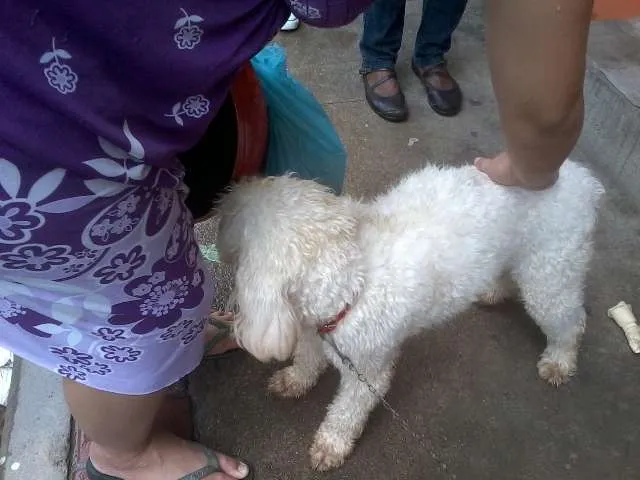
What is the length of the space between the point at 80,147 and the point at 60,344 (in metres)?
0.48

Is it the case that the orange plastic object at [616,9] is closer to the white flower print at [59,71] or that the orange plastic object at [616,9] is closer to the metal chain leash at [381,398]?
the metal chain leash at [381,398]

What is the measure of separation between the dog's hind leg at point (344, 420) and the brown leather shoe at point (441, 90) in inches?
62.1

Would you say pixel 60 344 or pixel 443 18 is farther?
pixel 443 18

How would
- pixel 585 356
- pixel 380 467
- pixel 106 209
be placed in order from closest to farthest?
pixel 106 209 → pixel 380 467 → pixel 585 356

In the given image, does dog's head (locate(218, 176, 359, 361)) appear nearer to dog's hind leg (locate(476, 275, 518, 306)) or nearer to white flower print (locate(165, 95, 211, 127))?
white flower print (locate(165, 95, 211, 127))

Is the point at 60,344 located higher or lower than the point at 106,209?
lower

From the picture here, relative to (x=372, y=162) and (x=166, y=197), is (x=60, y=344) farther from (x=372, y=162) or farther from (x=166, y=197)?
(x=372, y=162)

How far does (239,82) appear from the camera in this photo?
116 centimetres

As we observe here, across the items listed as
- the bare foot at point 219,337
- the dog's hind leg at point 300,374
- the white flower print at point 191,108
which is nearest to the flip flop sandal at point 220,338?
the bare foot at point 219,337

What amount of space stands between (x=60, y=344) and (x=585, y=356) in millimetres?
1716

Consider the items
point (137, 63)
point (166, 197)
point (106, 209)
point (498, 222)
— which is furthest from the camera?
point (498, 222)

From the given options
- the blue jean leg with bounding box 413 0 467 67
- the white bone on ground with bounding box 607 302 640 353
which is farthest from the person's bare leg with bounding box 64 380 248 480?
the blue jean leg with bounding box 413 0 467 67

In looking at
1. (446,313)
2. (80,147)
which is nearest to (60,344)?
(80,147)

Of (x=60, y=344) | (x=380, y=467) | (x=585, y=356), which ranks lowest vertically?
(x=585, y=356)
